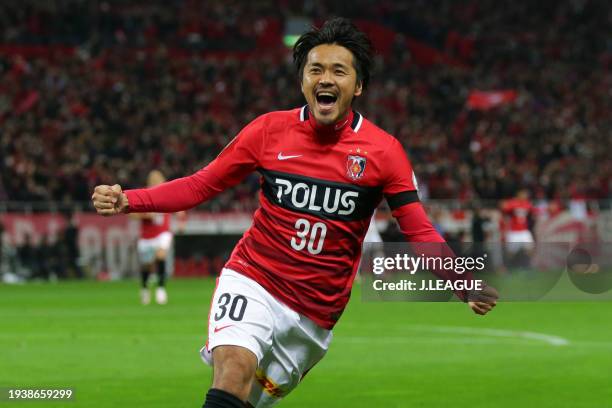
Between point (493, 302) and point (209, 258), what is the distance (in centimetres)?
2613

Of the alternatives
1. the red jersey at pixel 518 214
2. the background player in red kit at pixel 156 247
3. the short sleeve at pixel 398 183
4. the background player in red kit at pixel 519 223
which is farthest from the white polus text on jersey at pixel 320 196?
the red jersey at pixel 518 214

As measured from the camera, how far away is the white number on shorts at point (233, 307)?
6.17m

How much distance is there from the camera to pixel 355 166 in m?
6.46

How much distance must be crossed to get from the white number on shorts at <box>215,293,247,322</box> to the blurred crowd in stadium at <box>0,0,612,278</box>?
24857 millimetres

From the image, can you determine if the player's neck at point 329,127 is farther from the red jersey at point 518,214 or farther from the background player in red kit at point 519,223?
the red jersey at point 518,214

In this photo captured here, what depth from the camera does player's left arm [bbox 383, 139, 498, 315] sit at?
6.29 meters

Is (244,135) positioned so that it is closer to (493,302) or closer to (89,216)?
(493,302)

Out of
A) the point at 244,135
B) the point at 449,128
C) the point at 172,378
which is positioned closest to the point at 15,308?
the point at 172,378

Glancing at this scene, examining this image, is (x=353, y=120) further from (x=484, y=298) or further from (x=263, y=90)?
(x=263, y=90)

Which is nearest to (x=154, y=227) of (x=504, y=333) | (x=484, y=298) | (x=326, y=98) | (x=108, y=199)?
(x=504, y=333)

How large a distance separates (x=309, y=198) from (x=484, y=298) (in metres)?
1.03

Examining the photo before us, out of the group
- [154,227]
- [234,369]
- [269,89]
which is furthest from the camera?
[269,89]
